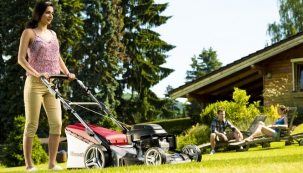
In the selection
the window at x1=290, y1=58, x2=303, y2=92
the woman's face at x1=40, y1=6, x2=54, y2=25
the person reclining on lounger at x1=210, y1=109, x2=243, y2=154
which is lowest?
the person reclining on lounger at x1=210, y1=109, x2=243, y2=154

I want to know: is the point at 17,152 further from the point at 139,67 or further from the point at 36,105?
the point at 139,67

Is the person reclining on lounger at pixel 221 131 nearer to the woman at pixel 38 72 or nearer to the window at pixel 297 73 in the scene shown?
the window at pixel 297 73

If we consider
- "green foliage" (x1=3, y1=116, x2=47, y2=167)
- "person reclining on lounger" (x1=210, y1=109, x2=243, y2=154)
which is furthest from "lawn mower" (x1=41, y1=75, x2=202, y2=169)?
"green foliage" (x1=3, y1=116, x2=47, y2=167)

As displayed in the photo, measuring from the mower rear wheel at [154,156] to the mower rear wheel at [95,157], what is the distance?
1.81 feet

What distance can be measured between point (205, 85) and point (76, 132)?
12.5 m

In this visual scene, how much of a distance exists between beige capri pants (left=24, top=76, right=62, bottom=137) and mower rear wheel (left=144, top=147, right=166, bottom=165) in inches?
43.2

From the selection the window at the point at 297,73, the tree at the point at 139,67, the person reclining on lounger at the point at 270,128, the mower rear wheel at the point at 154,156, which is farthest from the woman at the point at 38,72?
the tree at the point at 139,67

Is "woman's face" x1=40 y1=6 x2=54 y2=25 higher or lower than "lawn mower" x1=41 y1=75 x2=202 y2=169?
higher

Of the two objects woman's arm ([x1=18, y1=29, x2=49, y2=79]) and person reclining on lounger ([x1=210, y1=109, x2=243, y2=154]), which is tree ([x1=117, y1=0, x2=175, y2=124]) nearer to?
person reclining on lounger ([x1=210, y1=109, x2=243, y2=154])

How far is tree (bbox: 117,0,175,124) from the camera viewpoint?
38.9 m

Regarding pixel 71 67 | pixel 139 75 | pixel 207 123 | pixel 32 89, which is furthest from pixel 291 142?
pixel 139 75

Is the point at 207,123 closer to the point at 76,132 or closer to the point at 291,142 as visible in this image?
the point at 291,142

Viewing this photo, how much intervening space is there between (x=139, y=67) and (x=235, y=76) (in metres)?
19.3

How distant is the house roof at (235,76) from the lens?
1869cm
